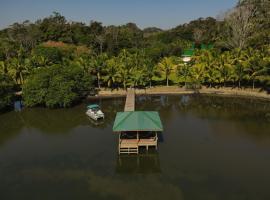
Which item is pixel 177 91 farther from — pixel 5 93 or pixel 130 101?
pixel 5 93

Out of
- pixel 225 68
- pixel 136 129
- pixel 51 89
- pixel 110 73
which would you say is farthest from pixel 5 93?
pixel 225 68

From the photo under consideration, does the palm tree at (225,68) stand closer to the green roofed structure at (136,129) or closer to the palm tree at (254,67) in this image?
A: the palm tree at (254,67)

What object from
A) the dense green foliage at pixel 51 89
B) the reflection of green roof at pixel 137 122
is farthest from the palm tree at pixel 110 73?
the reflection of green roof at pixel 137 122

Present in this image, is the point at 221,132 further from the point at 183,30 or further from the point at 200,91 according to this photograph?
the point at 183,30

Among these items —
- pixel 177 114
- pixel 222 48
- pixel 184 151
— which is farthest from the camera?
pixel 222 48

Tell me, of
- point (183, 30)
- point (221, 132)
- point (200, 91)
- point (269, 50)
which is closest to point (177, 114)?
point (221, 132)

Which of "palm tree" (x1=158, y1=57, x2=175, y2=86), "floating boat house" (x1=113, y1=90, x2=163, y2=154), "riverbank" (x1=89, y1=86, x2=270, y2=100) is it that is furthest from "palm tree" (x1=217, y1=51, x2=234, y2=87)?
"floating boat house" (x1=113, y1=90, x2=163, y2=154)
